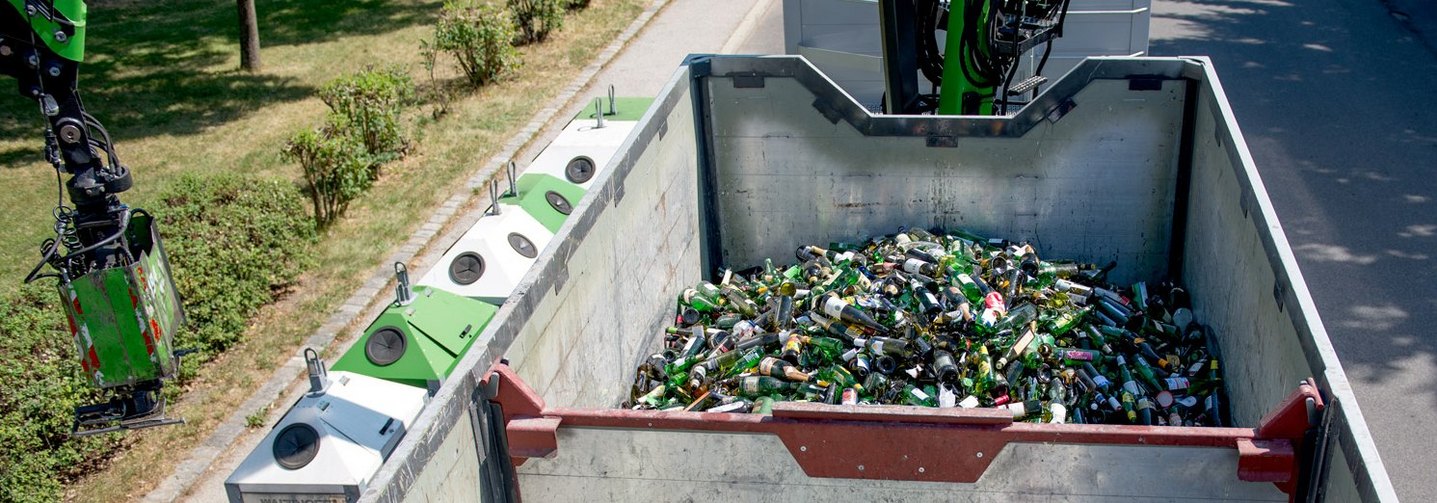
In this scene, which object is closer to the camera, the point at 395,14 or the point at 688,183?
the point at 688,183

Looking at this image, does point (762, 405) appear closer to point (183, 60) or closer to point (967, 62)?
point (967, 62)

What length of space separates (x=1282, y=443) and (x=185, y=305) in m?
7.24

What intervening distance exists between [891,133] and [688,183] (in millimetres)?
1170

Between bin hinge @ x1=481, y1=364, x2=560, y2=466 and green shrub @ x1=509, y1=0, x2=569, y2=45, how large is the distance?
40.3 feet

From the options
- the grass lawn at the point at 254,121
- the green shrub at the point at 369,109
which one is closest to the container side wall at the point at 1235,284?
the grass lawn at the point at 254,121

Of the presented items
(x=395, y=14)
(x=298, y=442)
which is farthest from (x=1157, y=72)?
(x=395, y=14)

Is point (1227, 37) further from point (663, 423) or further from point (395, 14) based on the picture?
point (663, 423)

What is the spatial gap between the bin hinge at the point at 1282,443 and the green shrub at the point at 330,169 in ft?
27.3

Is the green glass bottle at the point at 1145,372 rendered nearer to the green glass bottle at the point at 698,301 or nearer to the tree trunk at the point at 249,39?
the green glass bottle at the point at 698,301

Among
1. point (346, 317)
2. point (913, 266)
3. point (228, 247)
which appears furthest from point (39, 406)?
point (913, 266)

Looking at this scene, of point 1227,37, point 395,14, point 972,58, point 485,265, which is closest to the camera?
point 485,265

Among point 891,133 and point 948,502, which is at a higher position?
point 891,133

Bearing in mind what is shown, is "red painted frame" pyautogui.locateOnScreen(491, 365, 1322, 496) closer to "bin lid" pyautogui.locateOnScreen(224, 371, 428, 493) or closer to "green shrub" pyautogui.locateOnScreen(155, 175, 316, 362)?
"bin lid" pyautogui.locateOnScreen(224, 371, 428, 493)

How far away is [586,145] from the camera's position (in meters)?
8.80
